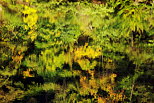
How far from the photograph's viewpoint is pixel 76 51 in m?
6.32

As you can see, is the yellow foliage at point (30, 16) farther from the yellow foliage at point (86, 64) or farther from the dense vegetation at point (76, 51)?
the yellow foliage at point (86, 64)

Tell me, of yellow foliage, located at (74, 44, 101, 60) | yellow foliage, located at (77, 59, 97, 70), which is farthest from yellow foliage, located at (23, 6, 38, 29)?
yellow foliage, located at (77, 59, 97, 70)

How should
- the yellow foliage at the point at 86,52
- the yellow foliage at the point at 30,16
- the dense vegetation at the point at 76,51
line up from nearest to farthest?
the dense vegetation at the point at 76,51 < the yellow foliage at the point at 86,52 < the yellow foliage at the point at 30,16

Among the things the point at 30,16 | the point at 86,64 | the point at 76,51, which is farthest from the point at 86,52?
the point at 30,16

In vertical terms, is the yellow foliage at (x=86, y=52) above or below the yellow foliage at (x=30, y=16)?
below

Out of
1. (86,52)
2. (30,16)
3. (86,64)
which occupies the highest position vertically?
(30,16)

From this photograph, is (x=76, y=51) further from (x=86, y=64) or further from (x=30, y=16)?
(x=30, y=16)

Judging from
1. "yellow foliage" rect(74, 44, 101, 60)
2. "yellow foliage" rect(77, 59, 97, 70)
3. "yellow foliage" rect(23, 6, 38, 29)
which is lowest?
"yellow foliage" rect(77, 59, 97, 70)

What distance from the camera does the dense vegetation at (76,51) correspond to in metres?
5.21

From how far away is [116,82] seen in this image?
549 cm

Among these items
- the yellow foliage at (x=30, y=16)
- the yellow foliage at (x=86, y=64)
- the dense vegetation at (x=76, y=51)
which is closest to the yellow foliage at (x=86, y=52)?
the dense vegetation at (x=76, y=51)

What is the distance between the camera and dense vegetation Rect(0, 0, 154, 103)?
5211 millimetres

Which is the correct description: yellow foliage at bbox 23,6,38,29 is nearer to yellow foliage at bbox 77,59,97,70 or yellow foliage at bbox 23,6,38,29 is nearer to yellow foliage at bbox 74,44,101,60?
yellow foliage at bbox 74,44,101,60

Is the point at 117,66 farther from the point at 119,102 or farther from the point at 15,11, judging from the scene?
the point at 15,11
